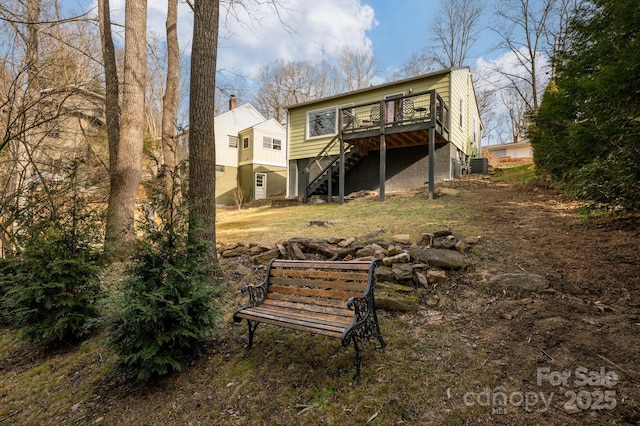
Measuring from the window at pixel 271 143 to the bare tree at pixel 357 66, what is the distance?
9.84m

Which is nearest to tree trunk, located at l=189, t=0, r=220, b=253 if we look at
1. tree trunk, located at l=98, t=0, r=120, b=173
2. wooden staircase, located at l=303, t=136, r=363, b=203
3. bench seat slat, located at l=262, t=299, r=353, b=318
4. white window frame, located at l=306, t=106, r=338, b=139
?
bench seat slat, located at l=262, t=299, r=353, b=318

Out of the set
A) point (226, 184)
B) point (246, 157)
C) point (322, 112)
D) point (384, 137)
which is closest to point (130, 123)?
point (384, 137)

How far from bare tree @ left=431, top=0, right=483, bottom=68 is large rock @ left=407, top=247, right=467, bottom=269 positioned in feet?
87.5

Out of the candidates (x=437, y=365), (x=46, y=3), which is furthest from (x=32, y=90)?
(x=437, y=365)

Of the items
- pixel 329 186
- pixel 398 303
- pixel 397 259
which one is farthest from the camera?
pixel 329 186

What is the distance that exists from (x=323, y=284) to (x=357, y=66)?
3024cm

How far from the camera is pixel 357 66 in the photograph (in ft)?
98.2

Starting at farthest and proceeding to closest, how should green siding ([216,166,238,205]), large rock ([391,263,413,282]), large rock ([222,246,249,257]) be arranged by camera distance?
green siding ([216,166,238,205]) < large rock ([222,246,249,257]) < large rock ([391,263,413,282])

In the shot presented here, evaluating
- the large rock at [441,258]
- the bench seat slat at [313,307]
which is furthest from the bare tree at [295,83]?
the bench seat slat at [313,307]

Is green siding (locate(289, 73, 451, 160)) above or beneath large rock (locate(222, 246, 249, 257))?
above

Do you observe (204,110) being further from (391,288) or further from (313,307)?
(391,288)

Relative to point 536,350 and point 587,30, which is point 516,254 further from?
point 587,30

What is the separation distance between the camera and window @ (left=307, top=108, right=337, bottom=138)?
15805mm

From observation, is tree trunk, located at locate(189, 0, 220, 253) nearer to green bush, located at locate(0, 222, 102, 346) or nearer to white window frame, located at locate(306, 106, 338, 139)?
green bush, located at locate(0, 222, 102, 346)
